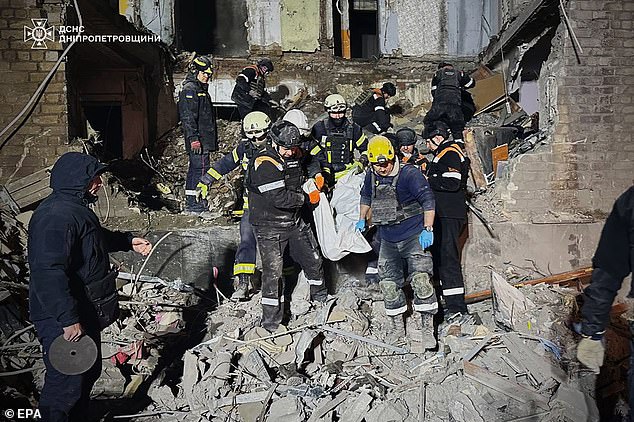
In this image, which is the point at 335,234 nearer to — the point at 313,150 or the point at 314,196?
the point at 314,196

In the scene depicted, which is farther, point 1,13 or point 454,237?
point 1,13

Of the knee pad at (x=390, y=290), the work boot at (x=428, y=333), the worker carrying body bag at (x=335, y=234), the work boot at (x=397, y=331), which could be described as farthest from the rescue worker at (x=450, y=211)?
the worker carrying body bag at (x=335, y=234)

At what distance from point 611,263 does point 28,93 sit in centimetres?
631

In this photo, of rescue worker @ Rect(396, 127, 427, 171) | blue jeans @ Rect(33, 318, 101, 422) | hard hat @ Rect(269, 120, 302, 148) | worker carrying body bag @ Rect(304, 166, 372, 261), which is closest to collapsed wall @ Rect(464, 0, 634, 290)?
rescue worker @ Rect(396, 127, 427, 171)

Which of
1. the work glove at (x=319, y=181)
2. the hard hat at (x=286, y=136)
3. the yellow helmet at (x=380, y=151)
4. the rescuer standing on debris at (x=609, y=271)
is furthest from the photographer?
the work glove at (x=319, y=181)

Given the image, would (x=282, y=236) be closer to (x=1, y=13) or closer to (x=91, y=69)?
(x=1, y=13)

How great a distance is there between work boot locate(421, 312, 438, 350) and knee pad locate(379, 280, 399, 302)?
33cm

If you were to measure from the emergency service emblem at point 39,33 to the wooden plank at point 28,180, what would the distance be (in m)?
1.49

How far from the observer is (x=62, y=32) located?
634 cm

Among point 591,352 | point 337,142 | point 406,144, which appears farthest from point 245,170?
point 591,352

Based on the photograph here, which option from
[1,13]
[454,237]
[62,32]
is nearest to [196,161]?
[62,32]

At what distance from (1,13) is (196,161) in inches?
114

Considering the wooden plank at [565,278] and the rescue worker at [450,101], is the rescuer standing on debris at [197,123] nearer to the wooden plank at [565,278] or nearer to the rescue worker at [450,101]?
the rescue worker at [450,101]

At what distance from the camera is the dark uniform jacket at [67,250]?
3.46m
